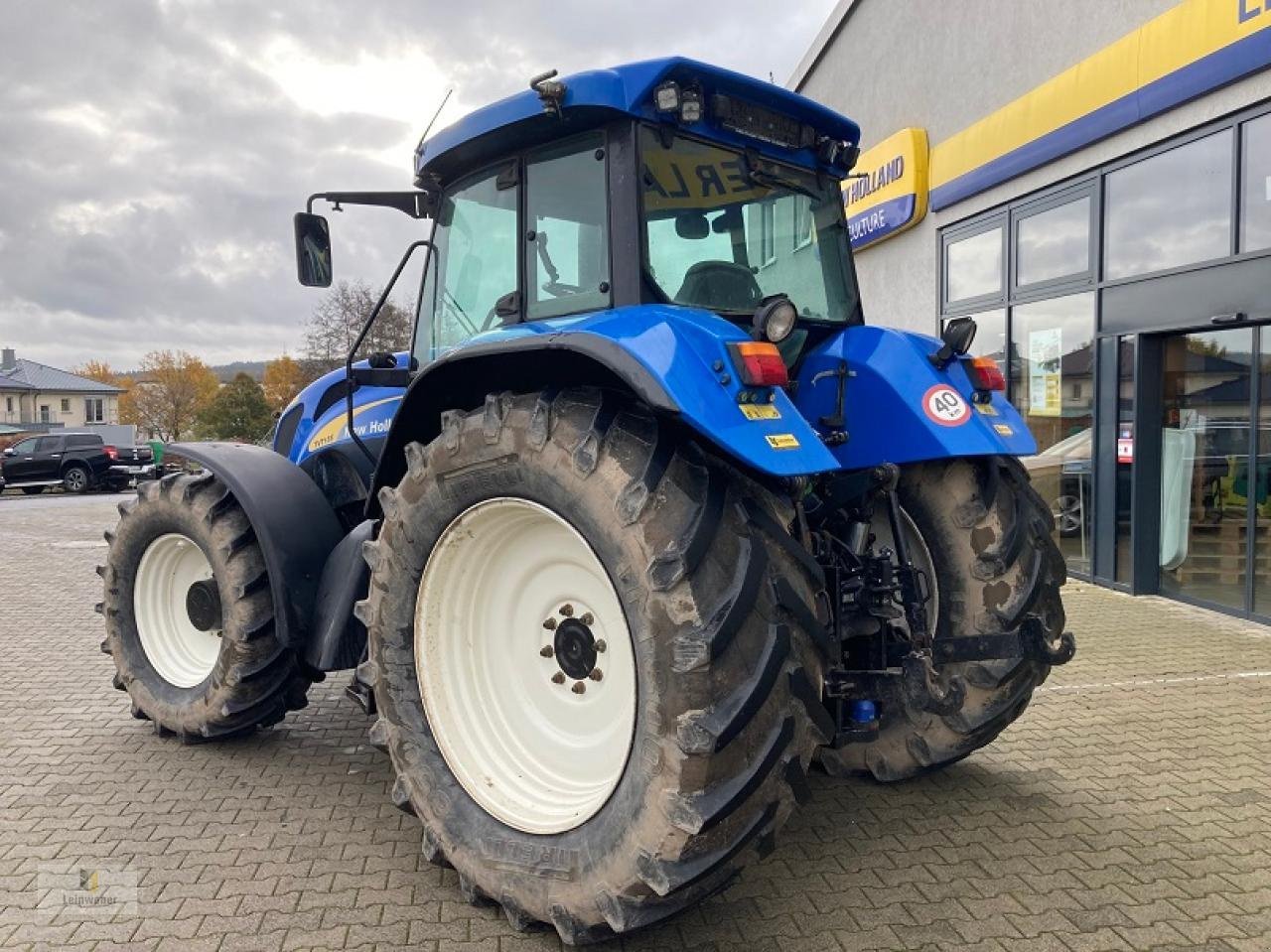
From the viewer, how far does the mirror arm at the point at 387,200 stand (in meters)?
4.03

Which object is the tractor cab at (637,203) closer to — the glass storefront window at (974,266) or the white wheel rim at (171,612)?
the white wheel rim at (171,612)

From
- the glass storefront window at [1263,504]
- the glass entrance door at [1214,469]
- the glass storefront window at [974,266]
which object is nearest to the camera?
the glass storefront window at [1263,504]

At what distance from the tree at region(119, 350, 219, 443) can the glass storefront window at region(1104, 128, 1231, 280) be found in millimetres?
61799

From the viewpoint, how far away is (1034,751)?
4.21 metres

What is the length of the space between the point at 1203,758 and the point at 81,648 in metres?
6.82

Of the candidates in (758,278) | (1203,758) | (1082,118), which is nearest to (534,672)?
(758,278)

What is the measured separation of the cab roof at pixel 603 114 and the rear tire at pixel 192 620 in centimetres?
176

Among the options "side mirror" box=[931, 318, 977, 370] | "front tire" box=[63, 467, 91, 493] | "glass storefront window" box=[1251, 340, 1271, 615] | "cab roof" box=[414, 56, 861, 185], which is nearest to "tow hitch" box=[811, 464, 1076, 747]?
"side mirror" box=[931, 318, 977, 370]

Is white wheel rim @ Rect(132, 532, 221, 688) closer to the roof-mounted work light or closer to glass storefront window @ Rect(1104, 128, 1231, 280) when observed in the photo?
the roof-mounted work light

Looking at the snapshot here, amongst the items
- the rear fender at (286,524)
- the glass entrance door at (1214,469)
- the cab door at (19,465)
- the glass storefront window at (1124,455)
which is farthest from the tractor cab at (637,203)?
the cab door at (19,465)

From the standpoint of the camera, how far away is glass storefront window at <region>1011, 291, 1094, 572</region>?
27.9 feet

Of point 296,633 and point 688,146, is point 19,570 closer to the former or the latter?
point 296,633

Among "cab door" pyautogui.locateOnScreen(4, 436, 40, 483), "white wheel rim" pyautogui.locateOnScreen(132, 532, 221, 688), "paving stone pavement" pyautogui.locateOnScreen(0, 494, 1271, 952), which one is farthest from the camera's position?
"cab door" pyautogui.locateOnScreen(4, 436, 40, 483)

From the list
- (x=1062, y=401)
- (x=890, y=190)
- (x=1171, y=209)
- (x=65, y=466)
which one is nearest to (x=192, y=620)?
(x=1171, y=209)
